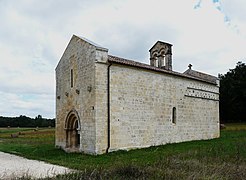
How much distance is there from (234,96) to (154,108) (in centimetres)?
2965

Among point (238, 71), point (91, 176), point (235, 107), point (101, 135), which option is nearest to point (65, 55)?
point (101, 135)

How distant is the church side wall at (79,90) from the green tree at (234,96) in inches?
1256

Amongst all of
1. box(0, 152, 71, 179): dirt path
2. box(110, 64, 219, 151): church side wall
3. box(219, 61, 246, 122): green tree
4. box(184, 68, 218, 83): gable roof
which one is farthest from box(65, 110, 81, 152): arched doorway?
box(219, 61, 246, 122): green tree

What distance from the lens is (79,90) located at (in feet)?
59.0

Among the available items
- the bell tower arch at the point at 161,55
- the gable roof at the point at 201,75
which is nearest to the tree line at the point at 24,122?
the gable roof at the point at 201,75

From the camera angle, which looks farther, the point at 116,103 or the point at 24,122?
the point at 24,122

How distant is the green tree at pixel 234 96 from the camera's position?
44.9m

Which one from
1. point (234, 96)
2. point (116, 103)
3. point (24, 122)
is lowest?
point (24, 122)

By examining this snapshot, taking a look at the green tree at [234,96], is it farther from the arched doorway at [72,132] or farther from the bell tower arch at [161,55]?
the arched doorway at [72,132]

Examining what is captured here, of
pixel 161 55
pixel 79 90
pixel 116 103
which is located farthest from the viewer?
pixel 161 55

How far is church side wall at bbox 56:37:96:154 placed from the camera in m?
16.6

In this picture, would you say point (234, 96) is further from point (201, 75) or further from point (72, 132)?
point (72, 132)

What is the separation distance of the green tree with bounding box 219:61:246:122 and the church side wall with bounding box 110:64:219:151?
21.9 meters

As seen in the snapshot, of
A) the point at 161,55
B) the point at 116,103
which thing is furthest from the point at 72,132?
the point at 161,55
